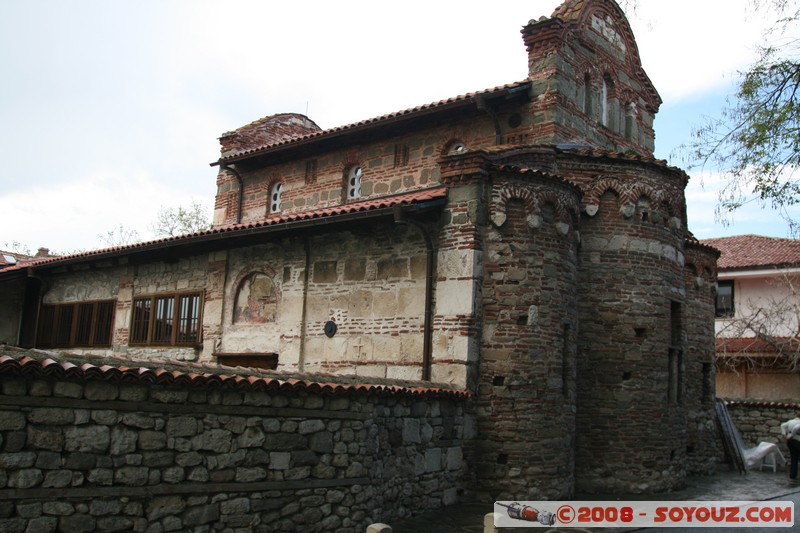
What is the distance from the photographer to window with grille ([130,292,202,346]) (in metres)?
14.8

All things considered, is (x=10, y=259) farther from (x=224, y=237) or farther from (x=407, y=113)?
(x=407, y=113)

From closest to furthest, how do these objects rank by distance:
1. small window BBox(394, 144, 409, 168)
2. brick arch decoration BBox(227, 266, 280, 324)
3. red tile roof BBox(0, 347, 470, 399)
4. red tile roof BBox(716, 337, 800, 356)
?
1. red tile roof BBox(0, 347, 470, 399)
2. brick arch decoration BBox(227, 266, 280, 324)
3. small window BBox(394, 144, 409, 168)
4. red tile roof BBox(716, 337, 800, 356)

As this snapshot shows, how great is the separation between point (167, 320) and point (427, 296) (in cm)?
661

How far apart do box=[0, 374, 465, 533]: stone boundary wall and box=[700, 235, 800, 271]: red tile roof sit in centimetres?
1917

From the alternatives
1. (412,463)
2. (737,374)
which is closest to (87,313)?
(412,463)

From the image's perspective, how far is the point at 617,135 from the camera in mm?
15266

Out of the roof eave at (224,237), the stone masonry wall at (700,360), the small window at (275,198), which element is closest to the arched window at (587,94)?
the stone masonry wall at (700,360)

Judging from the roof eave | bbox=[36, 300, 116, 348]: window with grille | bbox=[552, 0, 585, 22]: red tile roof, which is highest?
bbox=[552, 0, 585, 22]: red tile roof

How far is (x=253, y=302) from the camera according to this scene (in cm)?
1390

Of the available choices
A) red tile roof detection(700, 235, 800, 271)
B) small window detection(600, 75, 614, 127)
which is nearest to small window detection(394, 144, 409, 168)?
small window detection(600, 75, 614, 127)

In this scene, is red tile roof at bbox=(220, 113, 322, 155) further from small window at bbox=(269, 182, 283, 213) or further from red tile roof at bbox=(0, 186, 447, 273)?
red tile roof at bbox=(0, 186, 447, 273)

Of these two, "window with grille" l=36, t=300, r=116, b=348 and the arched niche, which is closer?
the arched niche

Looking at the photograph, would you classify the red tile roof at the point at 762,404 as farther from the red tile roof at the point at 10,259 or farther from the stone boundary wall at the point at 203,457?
the red tile roof at the point at 10,259

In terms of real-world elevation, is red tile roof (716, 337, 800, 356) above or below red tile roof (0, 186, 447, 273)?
below
